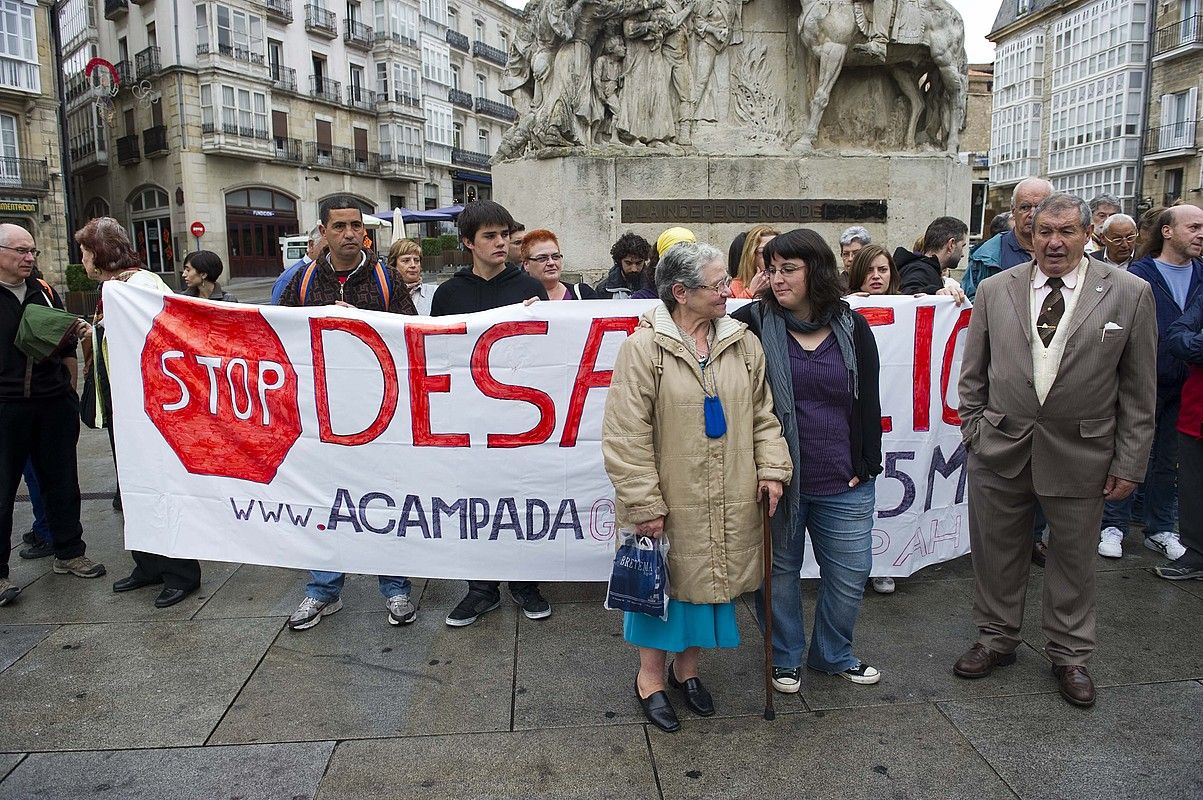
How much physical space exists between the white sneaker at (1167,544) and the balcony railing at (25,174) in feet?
136

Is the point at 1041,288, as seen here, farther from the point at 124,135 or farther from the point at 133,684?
the point at 124,135

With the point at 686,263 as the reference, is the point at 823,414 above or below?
below

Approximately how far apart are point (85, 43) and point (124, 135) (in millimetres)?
7211

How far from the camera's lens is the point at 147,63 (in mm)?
43188

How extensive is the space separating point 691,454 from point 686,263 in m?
0.70

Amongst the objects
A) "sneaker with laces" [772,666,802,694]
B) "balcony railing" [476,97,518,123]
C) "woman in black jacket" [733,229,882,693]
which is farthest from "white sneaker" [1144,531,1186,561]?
"balcony railing" [476,97,518,123]

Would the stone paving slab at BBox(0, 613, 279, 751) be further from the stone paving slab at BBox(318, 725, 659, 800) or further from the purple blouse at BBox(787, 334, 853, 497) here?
the purple blouse at BBox(787, 334, 853, 497)

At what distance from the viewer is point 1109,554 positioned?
5164 mm

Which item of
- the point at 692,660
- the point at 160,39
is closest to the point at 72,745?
the point at 692,660

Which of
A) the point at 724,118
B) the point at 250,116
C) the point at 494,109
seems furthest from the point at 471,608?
the point at 494,109

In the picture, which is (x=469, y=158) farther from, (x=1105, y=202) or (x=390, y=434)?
(x=390, y=434)

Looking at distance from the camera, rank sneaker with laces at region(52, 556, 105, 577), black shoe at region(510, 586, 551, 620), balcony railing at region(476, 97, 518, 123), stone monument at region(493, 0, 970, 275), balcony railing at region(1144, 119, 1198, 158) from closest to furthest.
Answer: black shoe at region(510, 586, 551, 620)
sneaker with laces at region(52, 556, 105, 577)
stone monument at region(493, 0, 970, 275)
balcony railing at region(1144, 119, 1198, 158)
balcony railing at region(476, 97, 518, 123)

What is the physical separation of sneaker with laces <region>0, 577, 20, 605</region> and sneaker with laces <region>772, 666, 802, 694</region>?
4042mm

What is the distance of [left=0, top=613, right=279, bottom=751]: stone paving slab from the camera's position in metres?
3.40
